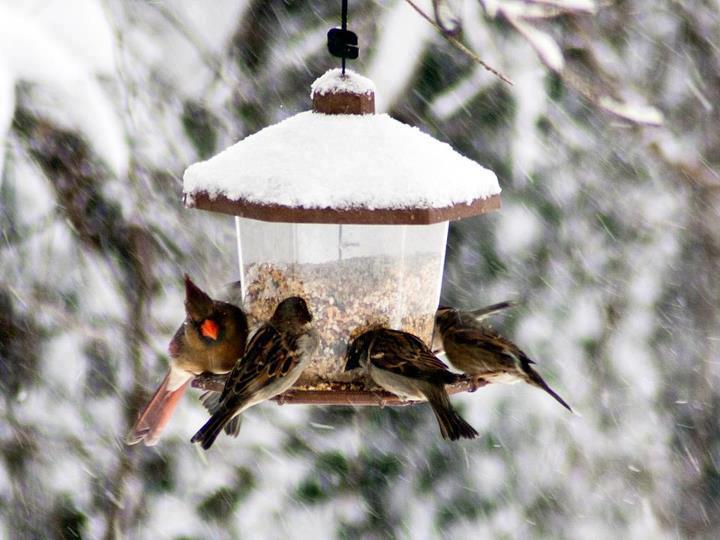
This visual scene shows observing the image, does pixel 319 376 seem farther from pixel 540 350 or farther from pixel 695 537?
pixel 695 537

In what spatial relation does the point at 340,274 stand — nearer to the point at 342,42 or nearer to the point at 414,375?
the point at 414,375

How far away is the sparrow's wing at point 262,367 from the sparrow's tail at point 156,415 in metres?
0.69

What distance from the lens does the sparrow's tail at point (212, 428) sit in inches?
122

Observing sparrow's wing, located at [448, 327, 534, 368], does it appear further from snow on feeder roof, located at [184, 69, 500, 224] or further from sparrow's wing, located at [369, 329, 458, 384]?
snow on feeder roof, located at [184, 69, 500, 224]

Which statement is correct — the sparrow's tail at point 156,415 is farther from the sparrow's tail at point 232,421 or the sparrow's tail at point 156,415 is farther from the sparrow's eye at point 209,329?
the sparrow's eye at point 209,329

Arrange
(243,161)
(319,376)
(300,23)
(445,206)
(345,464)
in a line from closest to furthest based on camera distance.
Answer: (445,206) → (243,161) → (319,376) → (300,23) → (345,464)

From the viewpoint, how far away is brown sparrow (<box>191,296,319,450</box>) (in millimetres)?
3242

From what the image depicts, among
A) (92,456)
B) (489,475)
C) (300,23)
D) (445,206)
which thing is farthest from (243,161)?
(489,475)

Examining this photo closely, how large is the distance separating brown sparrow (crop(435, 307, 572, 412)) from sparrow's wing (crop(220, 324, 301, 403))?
2.16 ft

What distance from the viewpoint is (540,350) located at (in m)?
6.16

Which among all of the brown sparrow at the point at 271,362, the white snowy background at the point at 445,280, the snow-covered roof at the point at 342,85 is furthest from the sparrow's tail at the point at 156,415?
the white snowy background at the point at 445,280

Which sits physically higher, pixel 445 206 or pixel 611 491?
pixel 445 206

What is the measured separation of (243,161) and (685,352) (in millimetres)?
3954

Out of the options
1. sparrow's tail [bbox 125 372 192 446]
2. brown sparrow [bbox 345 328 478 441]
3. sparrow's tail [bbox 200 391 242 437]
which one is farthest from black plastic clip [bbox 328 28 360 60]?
sparrow's tail [bbox 125 372 192 446]
